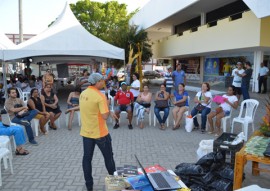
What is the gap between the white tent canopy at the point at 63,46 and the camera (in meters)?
10.3

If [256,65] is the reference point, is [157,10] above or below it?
above

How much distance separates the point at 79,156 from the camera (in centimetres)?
511

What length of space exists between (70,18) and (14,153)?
9.45 metres

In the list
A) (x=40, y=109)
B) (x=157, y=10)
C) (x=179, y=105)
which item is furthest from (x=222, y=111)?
(x=157, y=10)

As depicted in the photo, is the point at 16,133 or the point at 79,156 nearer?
the point at 16,133

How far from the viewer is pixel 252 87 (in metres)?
14.4

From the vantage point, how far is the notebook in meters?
2.56

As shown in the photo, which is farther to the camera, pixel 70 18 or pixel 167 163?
pixel 70 18

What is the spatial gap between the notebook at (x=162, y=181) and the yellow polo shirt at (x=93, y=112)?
0.97 meters

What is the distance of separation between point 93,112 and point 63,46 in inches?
323

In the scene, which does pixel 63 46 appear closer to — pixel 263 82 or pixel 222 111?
pixel 222 111

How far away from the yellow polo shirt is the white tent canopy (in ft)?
25.4

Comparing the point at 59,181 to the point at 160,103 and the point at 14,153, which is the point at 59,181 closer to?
the point at 14,153

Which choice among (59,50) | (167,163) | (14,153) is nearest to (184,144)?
(167,163)
